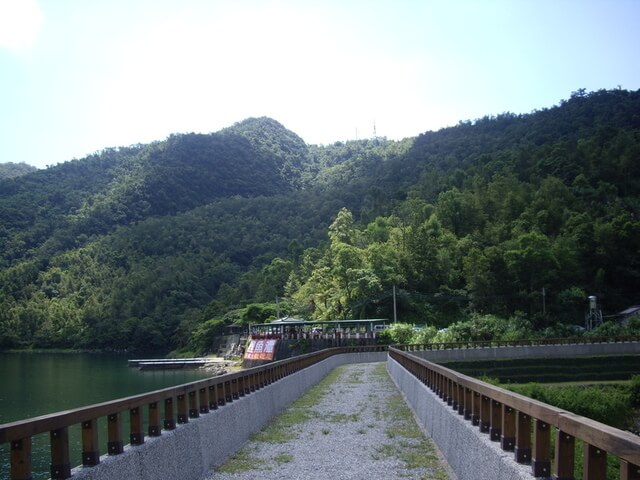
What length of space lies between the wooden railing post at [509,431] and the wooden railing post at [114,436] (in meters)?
4.05

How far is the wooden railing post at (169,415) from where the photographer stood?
9070 millimetres

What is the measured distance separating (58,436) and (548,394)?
77.7 ft

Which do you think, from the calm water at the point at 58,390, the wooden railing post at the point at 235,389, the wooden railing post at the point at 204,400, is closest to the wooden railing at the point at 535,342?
the calm water at the point at 58,390

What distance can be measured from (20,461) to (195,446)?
471 centimetres

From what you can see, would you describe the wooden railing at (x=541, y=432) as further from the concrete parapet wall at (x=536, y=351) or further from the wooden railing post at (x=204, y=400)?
the concrete parapet wall at (x=536, y=351)

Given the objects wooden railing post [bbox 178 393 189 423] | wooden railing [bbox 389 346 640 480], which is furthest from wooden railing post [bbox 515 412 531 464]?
wooden railing post [bbox 178 393 189 423]

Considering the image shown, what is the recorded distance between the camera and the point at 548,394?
85.9 feet

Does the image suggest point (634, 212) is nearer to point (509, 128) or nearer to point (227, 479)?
point (509, 128)

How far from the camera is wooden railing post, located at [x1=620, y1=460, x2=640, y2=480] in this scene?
3.95 meters

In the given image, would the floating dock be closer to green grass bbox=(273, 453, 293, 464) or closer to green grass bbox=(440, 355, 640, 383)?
green grass bbox=(440, 355, 640, 383)

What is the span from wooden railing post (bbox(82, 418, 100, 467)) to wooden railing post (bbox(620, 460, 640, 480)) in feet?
15.2

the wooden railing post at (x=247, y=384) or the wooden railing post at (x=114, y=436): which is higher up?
the wooden railing post at (x=114, y=436)

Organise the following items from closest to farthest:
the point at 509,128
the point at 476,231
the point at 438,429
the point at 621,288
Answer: the point at 438,429 < the point at 621,288 < the point at 476,231 < the point at 509,128

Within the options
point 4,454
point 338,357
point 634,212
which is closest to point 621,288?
point 634,212
